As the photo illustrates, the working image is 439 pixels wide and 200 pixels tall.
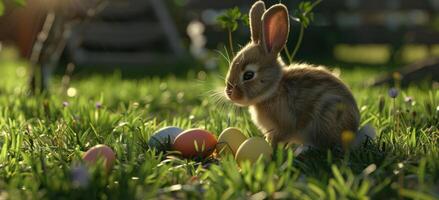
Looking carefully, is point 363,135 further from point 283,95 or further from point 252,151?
point 252,151

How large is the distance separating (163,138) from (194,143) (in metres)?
0.25

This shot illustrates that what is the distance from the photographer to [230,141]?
356 cm

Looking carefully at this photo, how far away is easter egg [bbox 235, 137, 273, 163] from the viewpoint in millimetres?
3218

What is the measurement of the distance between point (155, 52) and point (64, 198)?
879 centimetres

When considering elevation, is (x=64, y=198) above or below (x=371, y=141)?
above

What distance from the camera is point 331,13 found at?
1356 cm

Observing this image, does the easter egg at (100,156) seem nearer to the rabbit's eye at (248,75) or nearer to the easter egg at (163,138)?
the easter egg at (163,138)

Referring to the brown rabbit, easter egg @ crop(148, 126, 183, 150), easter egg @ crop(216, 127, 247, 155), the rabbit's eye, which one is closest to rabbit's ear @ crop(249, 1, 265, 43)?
the brown rabbit

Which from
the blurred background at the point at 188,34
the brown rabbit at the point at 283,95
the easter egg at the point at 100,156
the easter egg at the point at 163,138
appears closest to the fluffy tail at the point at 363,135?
the brown rabbit at the point at 283,95

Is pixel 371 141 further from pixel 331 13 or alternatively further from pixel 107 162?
pixel 331 13

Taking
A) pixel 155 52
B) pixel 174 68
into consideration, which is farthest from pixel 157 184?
pixel 155 52

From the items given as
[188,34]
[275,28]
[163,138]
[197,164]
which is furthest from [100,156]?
[188,34]

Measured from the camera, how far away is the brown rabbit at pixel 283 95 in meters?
3.53

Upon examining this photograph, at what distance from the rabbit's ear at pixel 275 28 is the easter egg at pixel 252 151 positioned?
59cm
